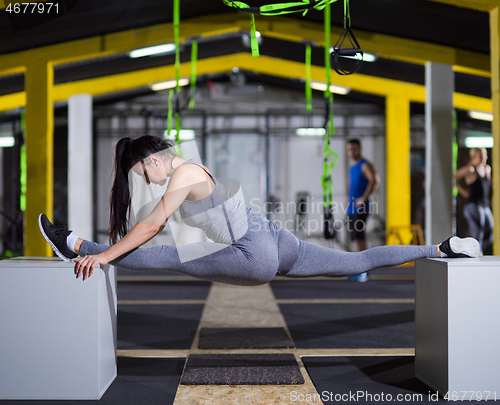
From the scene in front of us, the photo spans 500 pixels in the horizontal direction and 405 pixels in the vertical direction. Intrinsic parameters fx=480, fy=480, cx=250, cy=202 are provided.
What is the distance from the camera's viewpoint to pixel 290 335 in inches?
120

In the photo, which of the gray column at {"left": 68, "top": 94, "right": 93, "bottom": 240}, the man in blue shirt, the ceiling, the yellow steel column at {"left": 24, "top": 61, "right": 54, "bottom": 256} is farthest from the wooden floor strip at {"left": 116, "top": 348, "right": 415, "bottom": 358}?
the gray column at {"left": 68, "top": 94, "right": 93, "bottom": 240}

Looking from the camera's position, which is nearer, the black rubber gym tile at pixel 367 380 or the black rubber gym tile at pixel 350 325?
the black rubber gym tile at pixel 367 380

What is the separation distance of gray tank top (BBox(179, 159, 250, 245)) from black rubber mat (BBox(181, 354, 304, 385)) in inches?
24.9

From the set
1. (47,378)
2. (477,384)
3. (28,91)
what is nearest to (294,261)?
(477,384)

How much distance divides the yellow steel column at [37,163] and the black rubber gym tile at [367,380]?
14.1 ft

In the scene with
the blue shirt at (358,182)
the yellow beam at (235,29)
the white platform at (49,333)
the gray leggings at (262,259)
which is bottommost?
the white platform at (49,333)

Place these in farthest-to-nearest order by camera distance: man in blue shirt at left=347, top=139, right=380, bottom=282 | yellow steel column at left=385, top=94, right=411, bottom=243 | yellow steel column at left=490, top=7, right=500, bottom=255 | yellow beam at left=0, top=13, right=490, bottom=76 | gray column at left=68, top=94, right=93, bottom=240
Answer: yellow steel column at left=385, top=94, right=411, bottom=243 → gray column at left=68, top=94, right=93, bottom=240 → yellow beam at left=0, top=13, right=490, bottom=76 → man in blue shirt at left=347, top=139, right=380, bottom=282 → yellow steel column at left=490, top=7, right=500, bottom=255

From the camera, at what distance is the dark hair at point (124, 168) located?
1994 mm

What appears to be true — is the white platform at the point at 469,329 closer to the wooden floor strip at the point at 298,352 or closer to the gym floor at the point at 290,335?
the gym floor at the point at 290,335

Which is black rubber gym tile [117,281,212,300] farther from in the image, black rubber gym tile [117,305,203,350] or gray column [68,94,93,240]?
gray column [68,94,93,240]

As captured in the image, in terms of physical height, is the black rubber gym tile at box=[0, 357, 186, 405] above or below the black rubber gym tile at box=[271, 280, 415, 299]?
above

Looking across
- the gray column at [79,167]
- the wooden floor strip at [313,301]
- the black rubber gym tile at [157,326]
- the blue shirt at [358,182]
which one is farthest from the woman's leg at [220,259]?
the gray column at [79,167]

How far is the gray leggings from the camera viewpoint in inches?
77.4

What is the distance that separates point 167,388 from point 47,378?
1.59ft
